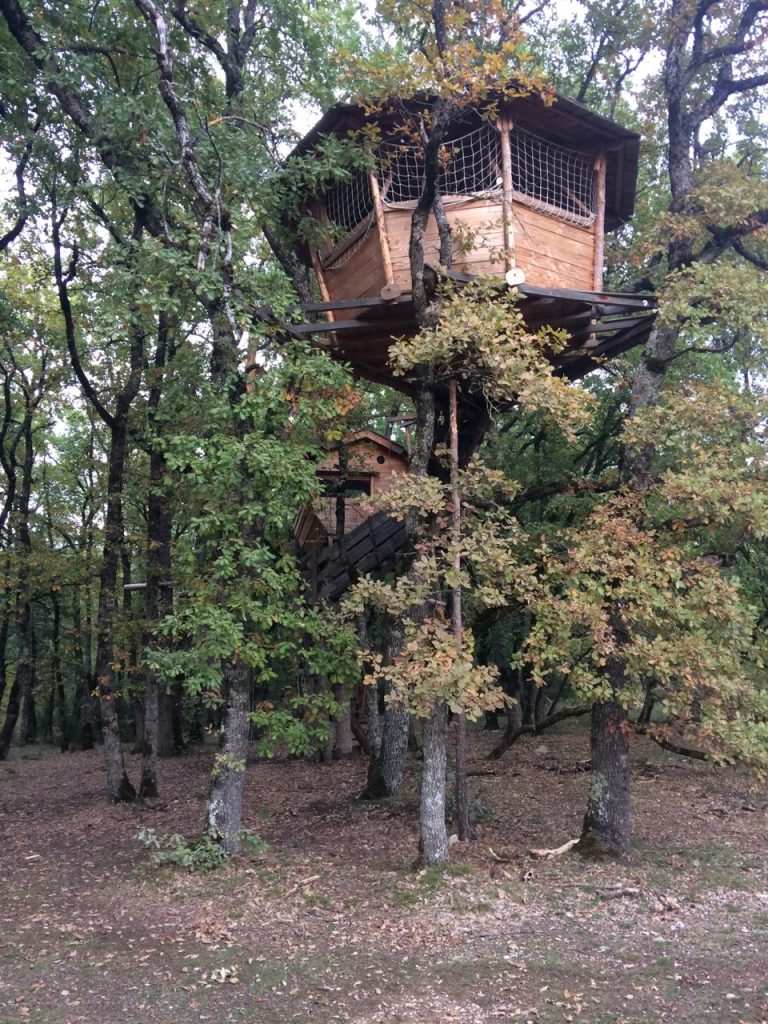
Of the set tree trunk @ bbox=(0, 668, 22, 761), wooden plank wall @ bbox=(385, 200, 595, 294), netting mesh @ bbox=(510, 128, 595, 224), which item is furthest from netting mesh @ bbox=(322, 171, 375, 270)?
tree trunk @ bbox=(0, 668, 22, 761)

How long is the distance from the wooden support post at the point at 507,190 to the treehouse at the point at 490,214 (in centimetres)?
1

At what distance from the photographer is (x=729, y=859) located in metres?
8.36

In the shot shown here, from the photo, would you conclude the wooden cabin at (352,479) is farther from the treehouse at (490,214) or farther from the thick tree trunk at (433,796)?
the thick tree trunk at (433,796)

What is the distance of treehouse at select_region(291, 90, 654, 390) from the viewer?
903 cm

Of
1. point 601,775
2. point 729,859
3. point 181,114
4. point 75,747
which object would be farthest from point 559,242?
point 75,747

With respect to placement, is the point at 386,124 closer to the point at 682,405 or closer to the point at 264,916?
the point at 682,405

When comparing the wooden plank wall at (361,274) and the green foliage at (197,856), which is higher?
the wooden plank wall at (361,274)

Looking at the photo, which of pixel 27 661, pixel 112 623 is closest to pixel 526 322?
pixel 112 623

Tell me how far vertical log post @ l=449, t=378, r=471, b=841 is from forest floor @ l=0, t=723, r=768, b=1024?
0.35 m

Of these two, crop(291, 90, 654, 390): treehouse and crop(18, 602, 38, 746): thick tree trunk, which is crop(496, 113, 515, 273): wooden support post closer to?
crop(291, 90, 654, 390): treehouse

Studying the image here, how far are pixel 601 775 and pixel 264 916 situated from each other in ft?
13.0

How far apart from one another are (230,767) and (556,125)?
27.9 ft

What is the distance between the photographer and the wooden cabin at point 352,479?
516 inches

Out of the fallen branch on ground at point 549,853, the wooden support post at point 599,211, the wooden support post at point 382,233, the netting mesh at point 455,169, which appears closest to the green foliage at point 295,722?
the fallen branch on ground at point 549,853
